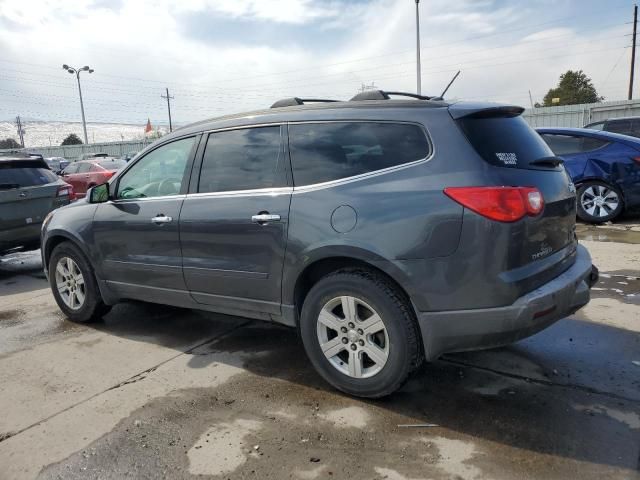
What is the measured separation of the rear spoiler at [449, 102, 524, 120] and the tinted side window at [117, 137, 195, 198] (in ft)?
6.73

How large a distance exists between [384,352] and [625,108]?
2519 cm

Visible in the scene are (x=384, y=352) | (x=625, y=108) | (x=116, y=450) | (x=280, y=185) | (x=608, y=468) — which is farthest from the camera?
(x=625, y=108)

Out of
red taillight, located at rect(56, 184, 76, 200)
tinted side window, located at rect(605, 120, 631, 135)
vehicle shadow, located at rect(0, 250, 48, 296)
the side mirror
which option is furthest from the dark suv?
tinted side window, located at rect(605, 120, 631, 135)

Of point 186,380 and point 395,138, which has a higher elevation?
point 395,138

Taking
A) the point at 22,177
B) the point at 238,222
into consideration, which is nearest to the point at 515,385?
the point at 238,222

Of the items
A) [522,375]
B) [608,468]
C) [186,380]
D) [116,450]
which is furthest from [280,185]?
[608,468]

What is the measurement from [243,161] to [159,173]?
959 millimetres

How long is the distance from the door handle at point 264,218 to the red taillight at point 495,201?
1.12 m

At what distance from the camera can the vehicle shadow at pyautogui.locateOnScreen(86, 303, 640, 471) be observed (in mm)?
2840

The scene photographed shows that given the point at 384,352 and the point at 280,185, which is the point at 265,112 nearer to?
the point at 280,185

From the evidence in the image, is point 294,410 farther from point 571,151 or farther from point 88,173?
point 88,173

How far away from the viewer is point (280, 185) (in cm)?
351

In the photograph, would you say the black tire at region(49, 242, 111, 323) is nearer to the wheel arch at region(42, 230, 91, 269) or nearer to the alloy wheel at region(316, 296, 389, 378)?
the wheel arch at region(42, 230, 91, 269)

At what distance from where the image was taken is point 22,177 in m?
7.58
